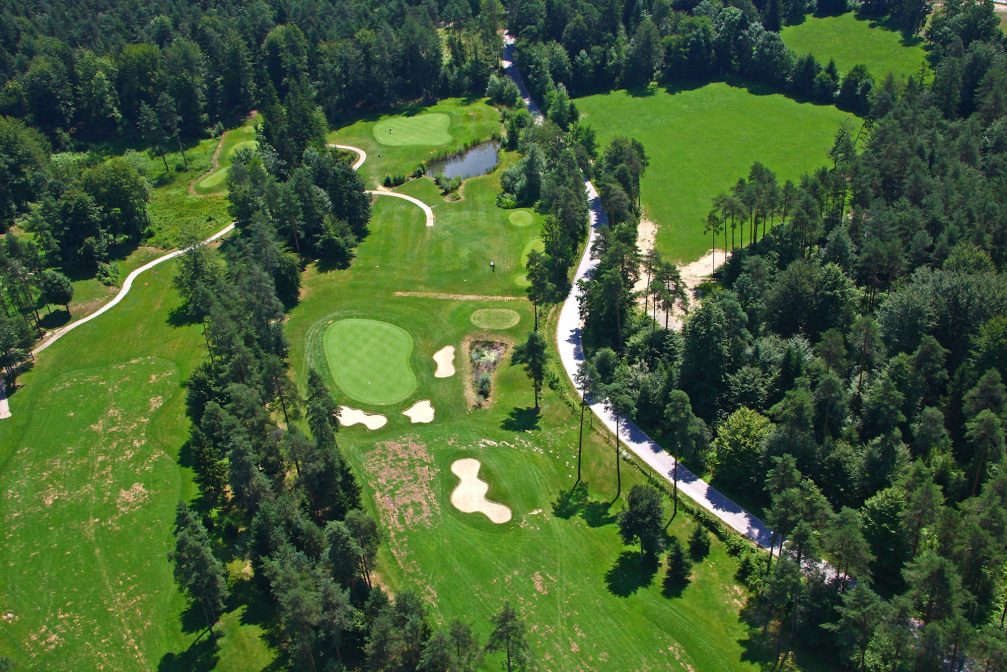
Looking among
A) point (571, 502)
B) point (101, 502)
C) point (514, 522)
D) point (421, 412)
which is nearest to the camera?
point (514, 522)

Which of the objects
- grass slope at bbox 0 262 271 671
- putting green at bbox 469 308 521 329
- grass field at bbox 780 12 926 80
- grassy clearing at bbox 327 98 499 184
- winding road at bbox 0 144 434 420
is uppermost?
grass field at bbox 780 12 926 80

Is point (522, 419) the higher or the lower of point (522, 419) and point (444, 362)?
the lower

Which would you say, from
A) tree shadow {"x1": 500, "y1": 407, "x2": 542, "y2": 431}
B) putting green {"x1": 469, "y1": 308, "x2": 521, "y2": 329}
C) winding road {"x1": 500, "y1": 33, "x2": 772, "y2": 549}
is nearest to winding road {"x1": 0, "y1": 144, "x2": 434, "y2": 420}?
putting green {"x1": 469, "y1": 308, "x2": 521, "y2": 329}

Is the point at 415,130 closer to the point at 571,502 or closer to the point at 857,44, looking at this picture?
the point at 857,44

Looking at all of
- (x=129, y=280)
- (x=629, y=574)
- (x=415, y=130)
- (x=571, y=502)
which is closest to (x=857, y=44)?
(x=415, y=130)

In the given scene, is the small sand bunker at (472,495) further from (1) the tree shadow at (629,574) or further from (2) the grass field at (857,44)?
(2) the grass field at (857,44)

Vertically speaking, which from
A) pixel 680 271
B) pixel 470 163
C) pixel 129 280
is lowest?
pixel 680 271

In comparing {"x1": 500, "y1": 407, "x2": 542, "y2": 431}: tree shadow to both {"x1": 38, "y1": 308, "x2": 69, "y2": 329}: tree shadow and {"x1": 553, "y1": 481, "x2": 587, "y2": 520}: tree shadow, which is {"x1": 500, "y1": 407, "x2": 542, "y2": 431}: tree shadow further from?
{"x1": 38, "y1": 308, "x2": 69, "y2": 329}: tree shadow
